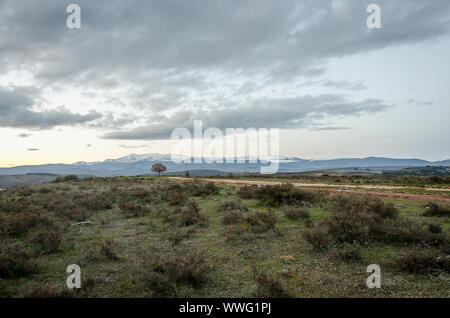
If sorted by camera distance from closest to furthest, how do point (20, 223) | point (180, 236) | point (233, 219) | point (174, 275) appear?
point (174, 275) < point (180, 236) < point (20, 223) < point (233, 219)

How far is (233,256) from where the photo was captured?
8.48m

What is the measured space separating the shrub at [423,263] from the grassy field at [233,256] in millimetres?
27

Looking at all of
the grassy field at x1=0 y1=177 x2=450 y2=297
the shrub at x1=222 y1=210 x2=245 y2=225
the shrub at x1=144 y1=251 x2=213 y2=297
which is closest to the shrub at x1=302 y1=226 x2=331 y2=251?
the grassy field at x1=0 y1=177 x2=450 y2=297

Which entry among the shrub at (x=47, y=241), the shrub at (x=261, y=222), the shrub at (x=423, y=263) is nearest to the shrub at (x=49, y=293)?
the shrub at (x=47, y=241)

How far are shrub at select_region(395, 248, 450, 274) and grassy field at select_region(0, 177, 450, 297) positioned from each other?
0.03 m

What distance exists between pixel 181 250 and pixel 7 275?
509 centimetres

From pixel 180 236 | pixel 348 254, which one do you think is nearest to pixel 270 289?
pixel 348 254

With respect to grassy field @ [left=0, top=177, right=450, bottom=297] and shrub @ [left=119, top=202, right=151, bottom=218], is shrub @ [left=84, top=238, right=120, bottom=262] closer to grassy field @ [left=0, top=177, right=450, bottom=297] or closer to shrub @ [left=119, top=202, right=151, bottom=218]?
grassy field @ [left=0, top=177, right=450, bottom=297]

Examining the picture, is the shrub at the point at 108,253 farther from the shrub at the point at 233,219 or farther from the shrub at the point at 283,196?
the shrub at the point at 283,196

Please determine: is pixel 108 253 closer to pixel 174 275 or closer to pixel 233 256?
pixel 174 275

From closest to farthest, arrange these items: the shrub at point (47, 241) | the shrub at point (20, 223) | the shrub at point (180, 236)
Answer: the shrub at point (47, 241)
the shrub at point (180, 236)
the shrub at point (20, 223)

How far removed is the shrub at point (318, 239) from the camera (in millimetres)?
8712

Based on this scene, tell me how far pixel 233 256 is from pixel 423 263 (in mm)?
5584

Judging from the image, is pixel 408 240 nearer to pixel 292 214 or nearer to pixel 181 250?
pixel 292 214
